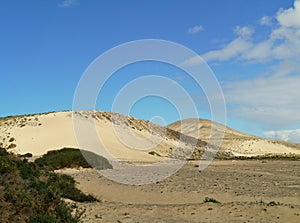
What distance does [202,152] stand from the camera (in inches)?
2682

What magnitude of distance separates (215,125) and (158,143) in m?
74.5

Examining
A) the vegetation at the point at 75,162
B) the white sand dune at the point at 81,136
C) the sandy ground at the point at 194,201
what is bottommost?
the sandy ground at the point at 194,201

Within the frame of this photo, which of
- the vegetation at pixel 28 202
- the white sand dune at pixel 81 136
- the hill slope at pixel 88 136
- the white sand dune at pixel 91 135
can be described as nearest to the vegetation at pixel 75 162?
the white sand dune at pixel 91 135

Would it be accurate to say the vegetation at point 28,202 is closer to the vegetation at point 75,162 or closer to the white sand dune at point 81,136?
the vegetation at point 75,162

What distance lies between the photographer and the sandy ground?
41.5ft

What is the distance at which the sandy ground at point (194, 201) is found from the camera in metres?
12.6

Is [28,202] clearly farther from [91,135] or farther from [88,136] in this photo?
[91,135]

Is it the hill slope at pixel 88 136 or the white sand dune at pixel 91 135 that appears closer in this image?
the white sand dune at pixel 91 135

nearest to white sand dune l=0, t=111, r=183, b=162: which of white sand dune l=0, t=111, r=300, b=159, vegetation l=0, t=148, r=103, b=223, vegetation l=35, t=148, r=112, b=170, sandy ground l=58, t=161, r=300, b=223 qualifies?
white sand dune l=0, t=111, r=300, b=159

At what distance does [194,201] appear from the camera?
55.2 feet

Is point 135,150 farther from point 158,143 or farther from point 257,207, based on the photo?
point 257,207

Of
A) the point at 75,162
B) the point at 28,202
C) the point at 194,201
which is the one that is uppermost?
the point at 75,162

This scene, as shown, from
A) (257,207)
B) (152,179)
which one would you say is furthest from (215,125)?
(257,207)

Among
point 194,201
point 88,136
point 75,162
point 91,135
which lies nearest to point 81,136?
point 88,136
